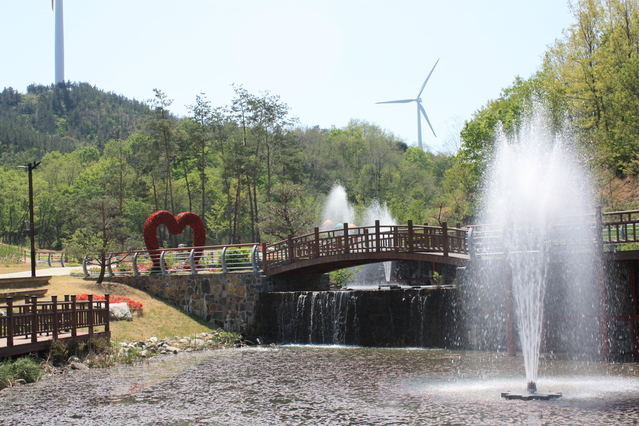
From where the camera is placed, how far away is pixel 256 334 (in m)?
27.6

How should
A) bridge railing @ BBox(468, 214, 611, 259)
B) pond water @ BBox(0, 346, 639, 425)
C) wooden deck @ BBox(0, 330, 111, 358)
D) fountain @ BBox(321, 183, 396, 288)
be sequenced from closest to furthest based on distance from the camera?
1. pond water @ BBox(0, 346, 639, 425)
2. wooden deck @ BBox(0, 330, 111, 358)
3. bridge railing @ BBox(468, 214, 611, 259)
4. fountain @ BBox(321, 183, 396, 288)

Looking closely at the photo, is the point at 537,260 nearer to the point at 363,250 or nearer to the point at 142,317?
the point at 363,250

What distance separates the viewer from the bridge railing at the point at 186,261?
1133 inches

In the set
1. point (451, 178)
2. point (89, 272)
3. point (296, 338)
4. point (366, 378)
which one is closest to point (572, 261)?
point (366, 378)

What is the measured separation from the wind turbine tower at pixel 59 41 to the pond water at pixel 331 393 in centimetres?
10509

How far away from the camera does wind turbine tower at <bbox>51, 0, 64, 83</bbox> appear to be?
121 metres

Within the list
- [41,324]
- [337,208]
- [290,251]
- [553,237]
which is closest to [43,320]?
[41,324]

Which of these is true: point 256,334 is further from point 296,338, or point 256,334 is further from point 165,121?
point 165,121

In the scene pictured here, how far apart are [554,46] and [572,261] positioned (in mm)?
33297

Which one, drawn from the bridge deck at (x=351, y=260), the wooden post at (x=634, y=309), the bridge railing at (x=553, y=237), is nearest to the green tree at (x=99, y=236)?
the bridge deck at (x=351, y=260)

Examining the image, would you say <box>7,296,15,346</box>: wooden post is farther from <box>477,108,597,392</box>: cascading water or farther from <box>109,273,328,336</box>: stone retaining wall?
<box>477,108,597,392</box>: cascading water

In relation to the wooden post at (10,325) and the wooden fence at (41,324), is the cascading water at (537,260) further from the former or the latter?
the wooden post at (10,325)

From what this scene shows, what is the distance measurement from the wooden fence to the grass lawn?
7.11 feet

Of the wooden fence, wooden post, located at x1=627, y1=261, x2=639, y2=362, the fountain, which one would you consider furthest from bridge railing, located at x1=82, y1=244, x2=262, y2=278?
wooden post, located at x1=627, y1=261, x2=639, y2=362
